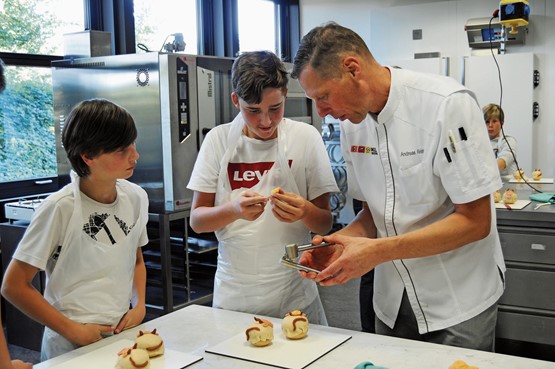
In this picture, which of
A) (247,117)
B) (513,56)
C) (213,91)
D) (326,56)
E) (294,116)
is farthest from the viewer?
(513,56)

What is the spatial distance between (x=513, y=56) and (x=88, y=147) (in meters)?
4.96

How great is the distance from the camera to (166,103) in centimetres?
311

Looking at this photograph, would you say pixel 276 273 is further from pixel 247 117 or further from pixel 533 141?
pixel 533 141

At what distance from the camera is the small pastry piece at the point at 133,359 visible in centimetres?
130

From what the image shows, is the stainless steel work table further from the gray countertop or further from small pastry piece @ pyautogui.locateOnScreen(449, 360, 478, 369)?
the gray countertop

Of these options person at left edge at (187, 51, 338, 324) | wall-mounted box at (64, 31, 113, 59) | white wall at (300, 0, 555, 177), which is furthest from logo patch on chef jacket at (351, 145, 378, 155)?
white wall at (300, 0, 555, 177)

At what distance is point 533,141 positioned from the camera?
5812 millimetres

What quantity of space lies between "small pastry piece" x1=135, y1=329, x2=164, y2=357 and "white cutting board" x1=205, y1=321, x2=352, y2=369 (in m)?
0.11

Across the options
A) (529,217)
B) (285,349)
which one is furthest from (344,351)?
(529,217)

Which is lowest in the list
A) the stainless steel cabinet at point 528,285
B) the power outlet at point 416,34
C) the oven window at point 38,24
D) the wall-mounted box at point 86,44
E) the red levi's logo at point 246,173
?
the stainless steel cabinet at point 528,285

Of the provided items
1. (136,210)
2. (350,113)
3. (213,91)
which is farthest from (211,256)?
(350,113)

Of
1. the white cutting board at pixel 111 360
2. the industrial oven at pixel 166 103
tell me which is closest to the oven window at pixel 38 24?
the industrial oven at pixel 166 103

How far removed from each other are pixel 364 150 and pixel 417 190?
0.64ft

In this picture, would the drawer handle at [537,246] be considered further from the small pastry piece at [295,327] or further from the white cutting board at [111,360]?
the white cutting board at [111,360]
